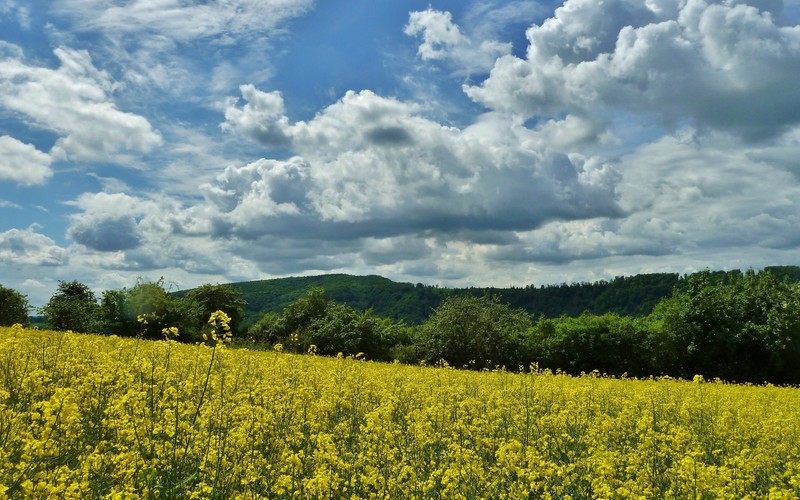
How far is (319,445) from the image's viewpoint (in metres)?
6.84

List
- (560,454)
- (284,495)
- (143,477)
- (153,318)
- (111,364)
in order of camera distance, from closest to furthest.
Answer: (143,477), (284,495), (560,454), (111,364), (153,318)

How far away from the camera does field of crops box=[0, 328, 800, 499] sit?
589 centimetres

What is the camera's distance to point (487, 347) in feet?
138

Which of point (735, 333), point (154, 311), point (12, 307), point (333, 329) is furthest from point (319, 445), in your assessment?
point (12, 307)

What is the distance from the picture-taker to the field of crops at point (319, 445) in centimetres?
589

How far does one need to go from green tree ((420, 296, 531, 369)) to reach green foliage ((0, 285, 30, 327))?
39.0m

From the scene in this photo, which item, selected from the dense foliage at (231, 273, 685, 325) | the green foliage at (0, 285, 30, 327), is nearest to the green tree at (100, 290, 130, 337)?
the green foliage at (0, 285, 30, 327)

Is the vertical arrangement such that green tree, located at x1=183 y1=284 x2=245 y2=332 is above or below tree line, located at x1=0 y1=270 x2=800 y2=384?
Result: above

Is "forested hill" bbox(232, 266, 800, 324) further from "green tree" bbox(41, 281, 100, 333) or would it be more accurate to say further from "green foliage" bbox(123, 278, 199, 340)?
"green foliage" bbox(123, 278, 199, 340)

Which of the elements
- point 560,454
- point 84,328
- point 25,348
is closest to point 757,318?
point 560,454

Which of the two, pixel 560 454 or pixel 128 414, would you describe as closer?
pixel 128 414

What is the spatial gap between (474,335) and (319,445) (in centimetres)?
3709

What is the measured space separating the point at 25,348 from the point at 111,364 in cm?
535

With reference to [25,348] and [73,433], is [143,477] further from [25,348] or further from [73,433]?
[25,348]
